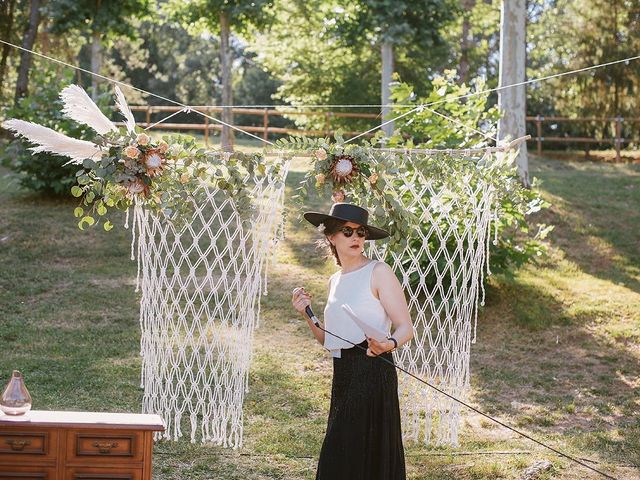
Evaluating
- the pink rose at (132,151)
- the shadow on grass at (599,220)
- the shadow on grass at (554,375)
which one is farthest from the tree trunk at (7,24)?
the pink rose at (132,151)

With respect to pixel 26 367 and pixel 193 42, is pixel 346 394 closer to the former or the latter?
pixel 26 367

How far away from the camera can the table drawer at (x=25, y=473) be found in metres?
3.75

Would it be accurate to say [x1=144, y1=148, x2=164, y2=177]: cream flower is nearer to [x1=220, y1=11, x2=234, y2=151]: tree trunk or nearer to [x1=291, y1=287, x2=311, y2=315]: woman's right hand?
[x1=291, y1=287, x2=311, y2=315]: woman's right hand

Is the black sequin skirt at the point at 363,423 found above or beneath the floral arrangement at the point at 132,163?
beneath

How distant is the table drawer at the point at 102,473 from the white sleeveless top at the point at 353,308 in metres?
0.87

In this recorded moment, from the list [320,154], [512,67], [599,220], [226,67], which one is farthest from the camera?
[226,67]

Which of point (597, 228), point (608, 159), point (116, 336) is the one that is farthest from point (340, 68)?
point (116, 336)

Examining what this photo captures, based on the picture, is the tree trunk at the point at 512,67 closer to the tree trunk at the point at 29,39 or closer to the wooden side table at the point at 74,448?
the tree trunk at the point at 29,39

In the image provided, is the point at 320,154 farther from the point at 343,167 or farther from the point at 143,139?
the point at 143,139

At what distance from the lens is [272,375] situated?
717 cm

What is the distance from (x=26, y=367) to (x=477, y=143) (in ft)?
13.3

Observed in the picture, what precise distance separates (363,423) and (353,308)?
43 cm

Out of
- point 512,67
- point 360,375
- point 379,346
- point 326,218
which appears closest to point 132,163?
point 326,218

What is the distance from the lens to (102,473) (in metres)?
3.81
